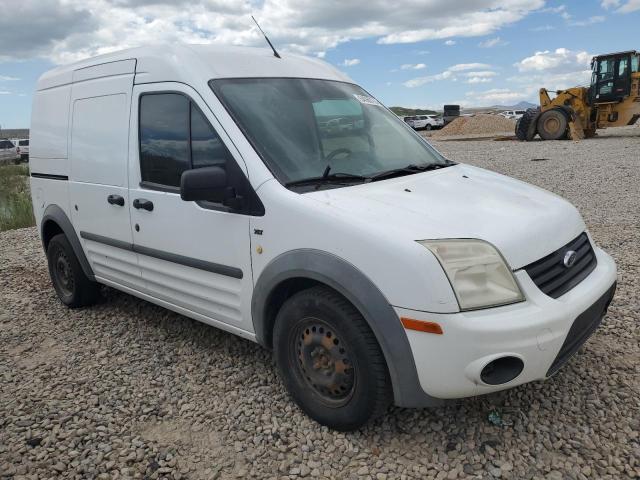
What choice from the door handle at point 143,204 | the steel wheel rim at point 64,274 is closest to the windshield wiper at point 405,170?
the door handle at point 143,204

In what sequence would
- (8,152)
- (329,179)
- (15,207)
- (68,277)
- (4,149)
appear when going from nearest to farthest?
(329,179) → (68,277) → (15,207) → (8,152) → (4,149)

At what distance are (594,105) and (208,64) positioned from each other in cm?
2146

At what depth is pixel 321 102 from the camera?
11.9ft

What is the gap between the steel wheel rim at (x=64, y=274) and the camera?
4946mm

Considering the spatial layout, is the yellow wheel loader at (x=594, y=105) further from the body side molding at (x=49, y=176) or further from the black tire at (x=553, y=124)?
the body side molding at (x=49, y=176)

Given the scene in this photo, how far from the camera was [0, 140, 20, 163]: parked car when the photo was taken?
2775 centimetres

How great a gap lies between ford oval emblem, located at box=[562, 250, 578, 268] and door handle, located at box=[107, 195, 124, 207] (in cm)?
291

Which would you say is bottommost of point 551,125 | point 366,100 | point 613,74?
point 366,100

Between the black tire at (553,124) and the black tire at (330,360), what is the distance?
21347 mm

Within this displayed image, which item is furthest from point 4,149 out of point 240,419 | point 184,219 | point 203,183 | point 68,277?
point 240,419

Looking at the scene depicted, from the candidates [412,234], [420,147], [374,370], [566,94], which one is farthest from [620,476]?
[566,94]

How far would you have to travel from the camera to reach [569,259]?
281cm

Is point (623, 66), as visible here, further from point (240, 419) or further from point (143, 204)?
point (240, 419)

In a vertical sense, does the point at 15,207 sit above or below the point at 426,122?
below
